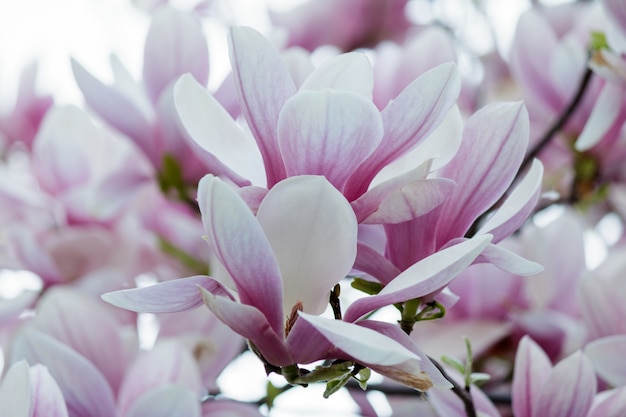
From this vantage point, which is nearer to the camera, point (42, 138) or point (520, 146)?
point (520, 146)

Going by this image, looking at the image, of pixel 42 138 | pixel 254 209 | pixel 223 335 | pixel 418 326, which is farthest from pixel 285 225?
pixel 42 138

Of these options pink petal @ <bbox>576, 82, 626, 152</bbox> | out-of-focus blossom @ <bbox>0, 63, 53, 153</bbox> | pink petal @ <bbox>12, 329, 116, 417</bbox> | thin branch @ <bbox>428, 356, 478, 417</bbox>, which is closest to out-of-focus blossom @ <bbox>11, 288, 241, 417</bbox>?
pink petal @ <bbox>12, 329, 116, 417</bbox>

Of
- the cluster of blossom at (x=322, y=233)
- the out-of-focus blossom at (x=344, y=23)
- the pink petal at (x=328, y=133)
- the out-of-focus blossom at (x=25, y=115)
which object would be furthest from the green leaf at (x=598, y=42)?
the out-of-focus blossom at (x=25, y=115)

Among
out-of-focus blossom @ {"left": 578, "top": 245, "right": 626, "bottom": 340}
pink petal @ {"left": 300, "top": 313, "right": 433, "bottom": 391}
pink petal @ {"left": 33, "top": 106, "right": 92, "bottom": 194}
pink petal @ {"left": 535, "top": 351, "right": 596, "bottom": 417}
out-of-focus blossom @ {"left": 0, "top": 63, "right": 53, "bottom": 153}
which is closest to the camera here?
pink petal @ {"left": 300, "top": 313, "right": 433, "bottom": 391}

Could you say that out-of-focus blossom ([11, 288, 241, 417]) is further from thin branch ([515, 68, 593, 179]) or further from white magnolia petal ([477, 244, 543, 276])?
thin branch ([515, 68, 593, 179])

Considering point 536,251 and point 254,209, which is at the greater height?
point 254,209

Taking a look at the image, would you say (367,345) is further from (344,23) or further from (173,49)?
(344,23)

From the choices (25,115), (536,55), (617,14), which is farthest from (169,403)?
(25,115)

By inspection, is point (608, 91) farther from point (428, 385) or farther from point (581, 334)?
point (428, 385)
